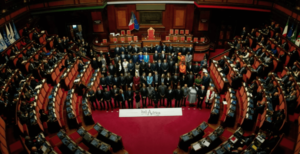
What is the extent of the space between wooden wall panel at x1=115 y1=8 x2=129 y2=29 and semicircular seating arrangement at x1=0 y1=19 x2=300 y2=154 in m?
4.24

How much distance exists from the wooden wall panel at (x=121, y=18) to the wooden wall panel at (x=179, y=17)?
3.39m

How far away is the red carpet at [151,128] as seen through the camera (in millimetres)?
7547

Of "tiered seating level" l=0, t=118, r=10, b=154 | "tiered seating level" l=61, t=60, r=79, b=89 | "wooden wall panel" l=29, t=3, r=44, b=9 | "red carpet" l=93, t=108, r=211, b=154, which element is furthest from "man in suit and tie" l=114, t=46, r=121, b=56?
"tiered seating level" l=0, t=118, r=10, b=154

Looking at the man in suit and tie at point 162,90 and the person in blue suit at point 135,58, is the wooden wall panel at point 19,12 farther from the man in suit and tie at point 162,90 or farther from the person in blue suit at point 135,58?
the man in suit and tie at point 162,90

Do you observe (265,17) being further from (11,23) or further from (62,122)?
(11,23)

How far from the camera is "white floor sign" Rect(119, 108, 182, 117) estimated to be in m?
8.91

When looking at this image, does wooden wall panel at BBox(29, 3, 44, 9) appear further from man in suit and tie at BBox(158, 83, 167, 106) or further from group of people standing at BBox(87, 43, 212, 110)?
man in suit and tie at BBox(158, 83, 167, 106)

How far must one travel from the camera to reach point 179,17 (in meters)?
14.3

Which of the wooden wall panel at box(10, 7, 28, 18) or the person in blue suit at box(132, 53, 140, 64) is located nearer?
the wooden wall panel at box(10, 7, 28, 18)

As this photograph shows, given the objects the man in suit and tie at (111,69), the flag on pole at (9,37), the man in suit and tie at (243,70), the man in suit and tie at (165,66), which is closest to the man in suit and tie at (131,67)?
the man in suit and tie at (111,69)

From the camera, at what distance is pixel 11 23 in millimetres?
10766

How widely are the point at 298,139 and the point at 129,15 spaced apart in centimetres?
1167

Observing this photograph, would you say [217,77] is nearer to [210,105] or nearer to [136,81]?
[210,105]

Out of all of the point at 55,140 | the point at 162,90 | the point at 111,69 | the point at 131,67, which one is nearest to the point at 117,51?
the point at 111,69
